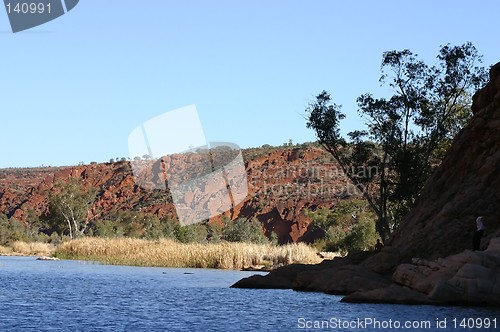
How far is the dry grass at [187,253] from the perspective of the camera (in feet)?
186

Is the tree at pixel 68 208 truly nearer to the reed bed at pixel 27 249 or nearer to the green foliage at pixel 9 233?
the green foliage at pixel 9 233

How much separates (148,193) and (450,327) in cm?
13220

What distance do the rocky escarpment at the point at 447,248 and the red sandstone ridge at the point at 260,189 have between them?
230 ft

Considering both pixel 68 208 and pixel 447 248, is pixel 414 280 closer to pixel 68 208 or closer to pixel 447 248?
pixel 447 248

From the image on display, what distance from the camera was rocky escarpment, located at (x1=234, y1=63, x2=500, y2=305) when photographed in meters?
29.7

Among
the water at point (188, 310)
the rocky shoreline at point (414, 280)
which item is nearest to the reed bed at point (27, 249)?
the water at point (188, 310)

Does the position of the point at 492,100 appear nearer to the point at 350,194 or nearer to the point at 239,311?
the point at 239,311

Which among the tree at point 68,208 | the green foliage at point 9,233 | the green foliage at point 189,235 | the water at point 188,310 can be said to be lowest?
the water at point 188,310

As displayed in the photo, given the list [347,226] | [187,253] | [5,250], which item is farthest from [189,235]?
[187,253]

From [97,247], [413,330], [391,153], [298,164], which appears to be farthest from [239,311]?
[298,164]

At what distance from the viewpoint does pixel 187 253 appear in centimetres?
5831

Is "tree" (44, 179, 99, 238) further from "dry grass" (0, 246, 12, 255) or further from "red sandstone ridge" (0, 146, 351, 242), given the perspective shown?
"red sandstone ridge" (0, 146, 351, 242)

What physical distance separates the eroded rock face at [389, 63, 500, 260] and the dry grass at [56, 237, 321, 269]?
18.6 meters

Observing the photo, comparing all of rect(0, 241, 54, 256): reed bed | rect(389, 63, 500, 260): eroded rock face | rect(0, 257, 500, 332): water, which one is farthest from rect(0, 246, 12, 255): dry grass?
rect(389, 63, 500, 260): eroded rock face
